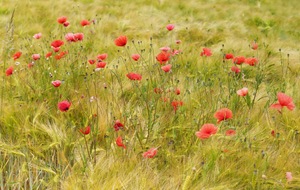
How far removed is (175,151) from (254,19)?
484 centimetres

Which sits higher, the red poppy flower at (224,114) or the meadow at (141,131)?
the red poppy flower at (224,114)

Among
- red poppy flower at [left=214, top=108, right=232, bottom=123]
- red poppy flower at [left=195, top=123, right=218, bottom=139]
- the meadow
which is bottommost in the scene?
the meadow

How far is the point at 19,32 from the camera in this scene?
3.74m

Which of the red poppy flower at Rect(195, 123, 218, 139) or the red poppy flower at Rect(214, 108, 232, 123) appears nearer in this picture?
the red poppy flower at Rect(195, 123, 218, 139)

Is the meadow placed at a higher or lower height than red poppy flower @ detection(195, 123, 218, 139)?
lower

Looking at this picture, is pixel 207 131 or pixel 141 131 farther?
pixel 141 131

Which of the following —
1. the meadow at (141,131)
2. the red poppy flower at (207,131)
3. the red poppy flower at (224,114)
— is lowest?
the meadow at (141,131)

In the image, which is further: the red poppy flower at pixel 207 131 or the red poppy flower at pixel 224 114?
the red poppy flower at pixel 224 114

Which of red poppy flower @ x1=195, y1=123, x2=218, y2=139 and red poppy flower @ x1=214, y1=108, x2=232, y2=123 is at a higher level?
red poppy flower @ x1=214, y1=108, x2=232, y2=123

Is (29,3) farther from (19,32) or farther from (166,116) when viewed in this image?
(166,116)

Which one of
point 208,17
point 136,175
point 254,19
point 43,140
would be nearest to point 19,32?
point 43,140

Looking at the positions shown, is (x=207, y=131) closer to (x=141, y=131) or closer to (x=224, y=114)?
(x=224, y=114)

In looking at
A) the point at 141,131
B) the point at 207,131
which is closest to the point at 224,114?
the point at 207,131

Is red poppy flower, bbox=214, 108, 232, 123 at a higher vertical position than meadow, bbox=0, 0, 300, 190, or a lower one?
higher
